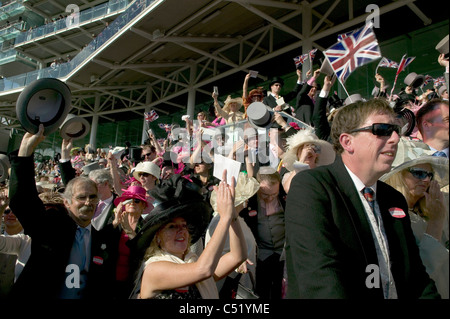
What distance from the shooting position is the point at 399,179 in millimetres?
2531

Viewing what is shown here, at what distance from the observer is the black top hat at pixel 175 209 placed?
249 centimetres

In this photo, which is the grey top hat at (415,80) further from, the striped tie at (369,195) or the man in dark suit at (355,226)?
the striped tie at (369,195)

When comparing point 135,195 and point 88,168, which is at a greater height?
point 88,168

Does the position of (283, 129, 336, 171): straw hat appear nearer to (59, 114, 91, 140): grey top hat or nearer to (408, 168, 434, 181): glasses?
(408, 168, 434, 181): glasses

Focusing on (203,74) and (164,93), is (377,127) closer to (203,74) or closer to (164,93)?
(203,74)

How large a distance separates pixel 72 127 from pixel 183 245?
2358 mm

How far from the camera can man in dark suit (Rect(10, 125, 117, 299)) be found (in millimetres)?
2443

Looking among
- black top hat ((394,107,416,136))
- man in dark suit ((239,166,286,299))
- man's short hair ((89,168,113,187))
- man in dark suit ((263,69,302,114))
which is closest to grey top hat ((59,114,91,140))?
man's short hair ((89,168,113,187))

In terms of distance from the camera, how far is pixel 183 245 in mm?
2510

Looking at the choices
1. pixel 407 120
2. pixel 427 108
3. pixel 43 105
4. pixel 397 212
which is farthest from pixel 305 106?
pixel 397 212

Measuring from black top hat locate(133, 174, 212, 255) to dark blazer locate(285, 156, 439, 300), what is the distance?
0.96m

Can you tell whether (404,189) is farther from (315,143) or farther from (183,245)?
(183,245)
